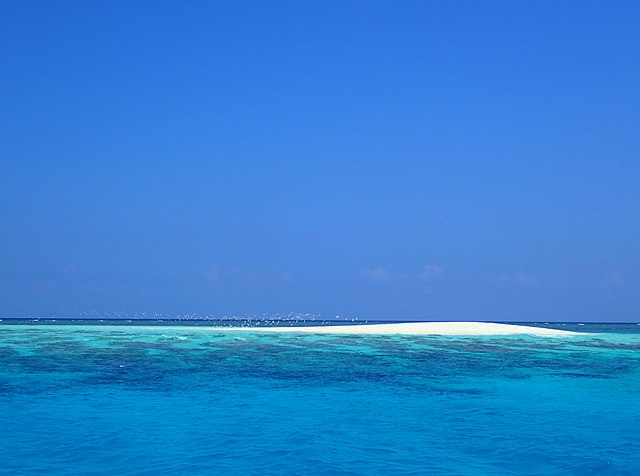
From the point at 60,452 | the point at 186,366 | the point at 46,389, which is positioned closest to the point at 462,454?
the point at 60,452

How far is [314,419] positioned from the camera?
13391 millimetres

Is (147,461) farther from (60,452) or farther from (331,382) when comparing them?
(331,382)

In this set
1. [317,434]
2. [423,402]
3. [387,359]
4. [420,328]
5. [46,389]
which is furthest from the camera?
[420,328]

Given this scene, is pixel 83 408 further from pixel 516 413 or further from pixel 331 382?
pixel 516 413

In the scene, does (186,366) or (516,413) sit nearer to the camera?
(516,413)

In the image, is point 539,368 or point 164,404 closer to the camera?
point 164,404

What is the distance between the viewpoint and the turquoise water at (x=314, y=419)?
10.0m

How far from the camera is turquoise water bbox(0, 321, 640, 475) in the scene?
33.0ft

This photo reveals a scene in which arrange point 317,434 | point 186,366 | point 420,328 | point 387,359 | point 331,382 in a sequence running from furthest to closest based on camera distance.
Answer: point 420,328, point 387,359, point 186,366, point 331,382, point 317,434

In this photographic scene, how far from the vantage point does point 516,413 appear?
46.4ft

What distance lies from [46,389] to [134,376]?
135 inches

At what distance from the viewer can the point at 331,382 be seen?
18.9m

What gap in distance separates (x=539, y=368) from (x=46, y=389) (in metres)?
18.9

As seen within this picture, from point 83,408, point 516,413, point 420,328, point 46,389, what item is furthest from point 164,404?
point 420,328
